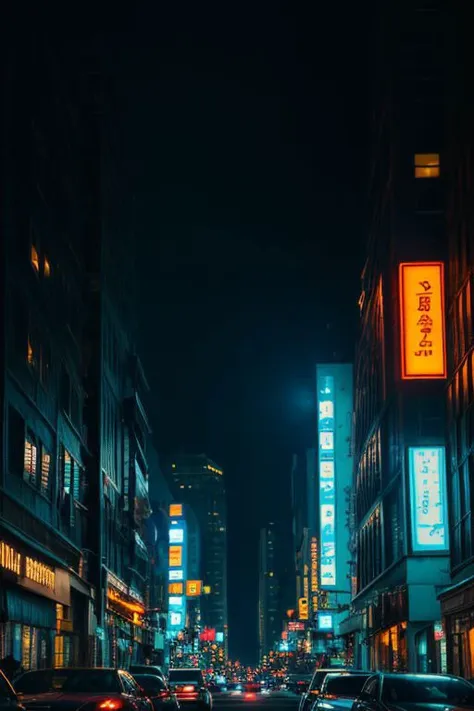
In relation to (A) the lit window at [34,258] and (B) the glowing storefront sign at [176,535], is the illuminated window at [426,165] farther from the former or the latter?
(B) the glowing storefront sign at [176,535]

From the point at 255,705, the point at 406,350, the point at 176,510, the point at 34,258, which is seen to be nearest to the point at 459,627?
the point at 406,350

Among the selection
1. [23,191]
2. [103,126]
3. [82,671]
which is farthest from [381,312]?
[82,671]

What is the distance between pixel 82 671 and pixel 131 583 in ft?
198

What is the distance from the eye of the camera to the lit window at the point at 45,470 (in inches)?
1670

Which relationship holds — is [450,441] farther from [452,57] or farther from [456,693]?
[456,693]

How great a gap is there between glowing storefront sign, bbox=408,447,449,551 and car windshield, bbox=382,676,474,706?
33032 millimetres

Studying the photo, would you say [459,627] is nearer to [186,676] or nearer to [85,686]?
[186,676]

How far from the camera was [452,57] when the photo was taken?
4578 cm

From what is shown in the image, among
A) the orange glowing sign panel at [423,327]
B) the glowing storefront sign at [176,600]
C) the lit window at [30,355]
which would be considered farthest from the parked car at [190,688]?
the glowing storefront sign at [176,600]

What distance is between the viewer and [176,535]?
145500mm

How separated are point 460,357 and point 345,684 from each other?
17203mm

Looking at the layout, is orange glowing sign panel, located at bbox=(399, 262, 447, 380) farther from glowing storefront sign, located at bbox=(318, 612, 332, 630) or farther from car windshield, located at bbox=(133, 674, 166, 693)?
glowing storefront sign, located at bbox=(318, 612, 332, 630)

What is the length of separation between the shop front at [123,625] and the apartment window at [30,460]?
24.0 meters

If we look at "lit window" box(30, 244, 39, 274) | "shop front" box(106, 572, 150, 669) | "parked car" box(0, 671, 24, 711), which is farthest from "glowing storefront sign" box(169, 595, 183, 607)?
"parked car" box(0, 671, 24, 711)
